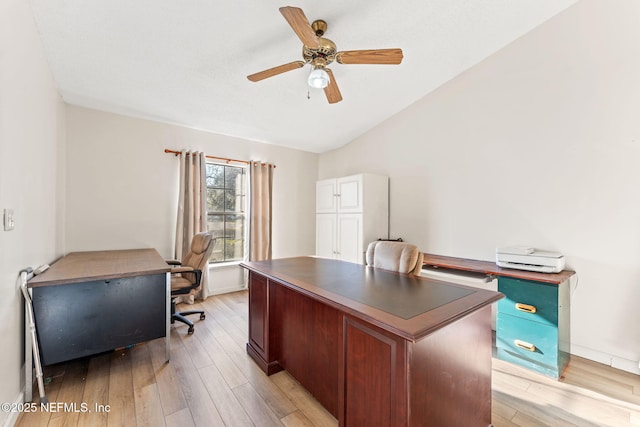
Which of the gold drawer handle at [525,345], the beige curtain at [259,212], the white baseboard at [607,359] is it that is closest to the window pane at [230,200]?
the beige curtain at [259,212]

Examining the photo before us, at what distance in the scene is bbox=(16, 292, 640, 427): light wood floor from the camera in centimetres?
162

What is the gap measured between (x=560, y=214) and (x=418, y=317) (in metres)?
2.28

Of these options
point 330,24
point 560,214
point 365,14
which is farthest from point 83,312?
point 560,214

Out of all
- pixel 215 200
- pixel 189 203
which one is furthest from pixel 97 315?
pixel 215 200

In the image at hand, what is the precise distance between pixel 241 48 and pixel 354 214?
2.40 meters

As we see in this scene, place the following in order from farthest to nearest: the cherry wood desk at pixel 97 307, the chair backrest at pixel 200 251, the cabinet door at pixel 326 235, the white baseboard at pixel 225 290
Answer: the cabinet door at pixel 326 235
the white baseboard at pixel 225 290
the chair backrest at pixel 200 251
the cherry wood desk at pixel 97 307

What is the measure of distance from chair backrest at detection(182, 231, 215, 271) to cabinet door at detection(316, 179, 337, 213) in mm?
1964

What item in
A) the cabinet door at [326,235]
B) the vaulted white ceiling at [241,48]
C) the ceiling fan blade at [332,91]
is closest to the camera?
the vaulted white ceiling at [241,48]

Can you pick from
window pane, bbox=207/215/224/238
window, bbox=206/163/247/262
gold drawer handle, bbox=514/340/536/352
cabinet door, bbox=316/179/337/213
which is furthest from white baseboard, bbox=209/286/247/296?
gold drawer handle, bbox=514/340/536/352

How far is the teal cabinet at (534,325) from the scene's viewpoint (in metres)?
2.04

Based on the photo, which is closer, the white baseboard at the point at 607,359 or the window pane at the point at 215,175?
the white baseboard at the point at 607,359

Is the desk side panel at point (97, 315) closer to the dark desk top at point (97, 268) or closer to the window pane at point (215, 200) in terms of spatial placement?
the dark desk top at point (97, 268)

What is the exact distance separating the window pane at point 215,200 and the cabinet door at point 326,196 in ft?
5.08

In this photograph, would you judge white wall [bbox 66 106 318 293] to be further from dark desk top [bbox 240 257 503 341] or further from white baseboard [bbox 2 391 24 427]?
dark desk top [bbox 240 257 503 341]
